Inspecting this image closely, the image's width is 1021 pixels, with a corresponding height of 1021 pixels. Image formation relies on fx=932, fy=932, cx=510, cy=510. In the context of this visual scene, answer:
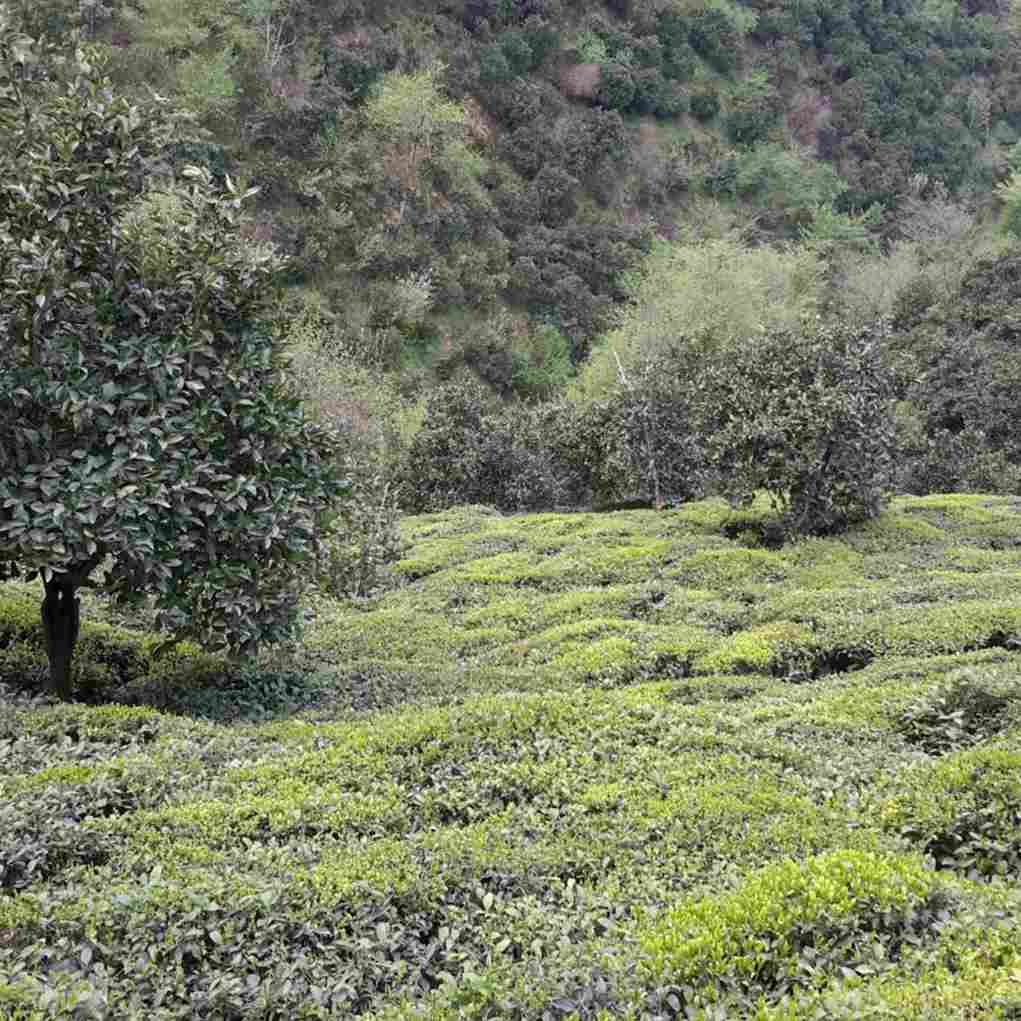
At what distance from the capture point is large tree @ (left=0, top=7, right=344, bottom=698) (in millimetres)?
8742

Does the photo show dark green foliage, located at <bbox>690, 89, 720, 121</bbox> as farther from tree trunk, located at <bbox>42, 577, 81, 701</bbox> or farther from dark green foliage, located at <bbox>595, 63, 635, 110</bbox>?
tree trunk, located at <bbox>42, 577, 81, 701</bbox>

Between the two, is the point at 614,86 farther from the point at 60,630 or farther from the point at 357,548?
the point at 60,630

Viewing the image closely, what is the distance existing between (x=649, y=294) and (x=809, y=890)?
47.0m

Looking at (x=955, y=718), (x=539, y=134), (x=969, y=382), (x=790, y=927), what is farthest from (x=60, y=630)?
(x=539, y=134)

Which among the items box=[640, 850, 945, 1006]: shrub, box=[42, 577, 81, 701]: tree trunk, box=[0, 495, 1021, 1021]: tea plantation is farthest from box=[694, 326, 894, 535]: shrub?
box=[640, 850, 945, 1006]: shrub

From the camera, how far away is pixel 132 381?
30.0ft

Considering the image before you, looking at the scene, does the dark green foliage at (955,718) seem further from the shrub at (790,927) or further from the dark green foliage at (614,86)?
the dark green foliage at (614,86)

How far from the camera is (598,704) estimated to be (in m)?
8.43

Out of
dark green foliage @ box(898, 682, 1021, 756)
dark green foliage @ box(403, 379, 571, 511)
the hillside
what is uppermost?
the hillside

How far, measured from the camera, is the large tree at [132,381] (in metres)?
8.74

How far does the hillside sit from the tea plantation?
33.1 metres

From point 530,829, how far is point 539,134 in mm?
59821

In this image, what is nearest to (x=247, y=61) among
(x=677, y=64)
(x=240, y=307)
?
(x=677, y=64)

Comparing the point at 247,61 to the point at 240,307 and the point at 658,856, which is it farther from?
the point at 658,856
